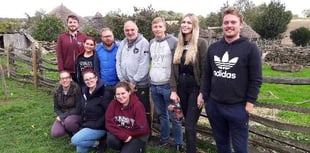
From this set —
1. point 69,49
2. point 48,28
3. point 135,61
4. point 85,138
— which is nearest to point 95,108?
point 85,138

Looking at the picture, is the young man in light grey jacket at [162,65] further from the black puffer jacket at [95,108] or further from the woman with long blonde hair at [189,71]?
the black puffer jacket at [95,108]

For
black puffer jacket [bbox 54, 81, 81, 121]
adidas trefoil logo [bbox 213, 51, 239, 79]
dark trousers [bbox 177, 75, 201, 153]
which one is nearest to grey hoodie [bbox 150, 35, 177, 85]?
dark trousers [bbox 177, 75, 201, 153]

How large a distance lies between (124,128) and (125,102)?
1.16 ft

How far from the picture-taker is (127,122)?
443 centimetres

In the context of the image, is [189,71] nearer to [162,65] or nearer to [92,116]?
[162,65]

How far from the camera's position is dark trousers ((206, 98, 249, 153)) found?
3.35 meters

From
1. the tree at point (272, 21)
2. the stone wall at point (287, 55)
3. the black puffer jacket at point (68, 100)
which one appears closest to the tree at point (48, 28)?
the stone wall at point (287, 55)

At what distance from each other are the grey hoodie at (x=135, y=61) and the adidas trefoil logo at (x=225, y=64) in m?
1.41

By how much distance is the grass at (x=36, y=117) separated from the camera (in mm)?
5256

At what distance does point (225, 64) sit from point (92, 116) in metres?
2.37

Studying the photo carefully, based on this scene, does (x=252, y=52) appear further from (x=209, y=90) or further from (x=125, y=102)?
(x=125, y=102)

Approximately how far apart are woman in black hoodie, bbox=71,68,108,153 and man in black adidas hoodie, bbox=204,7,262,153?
1881 millimetres

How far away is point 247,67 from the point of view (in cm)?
324

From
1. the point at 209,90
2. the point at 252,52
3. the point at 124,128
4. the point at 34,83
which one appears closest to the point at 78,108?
the point at 124,128
